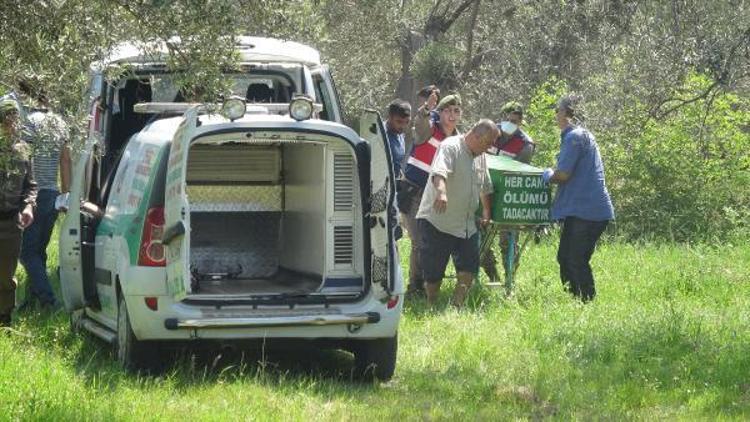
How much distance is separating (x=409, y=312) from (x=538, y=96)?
8736 millimetres

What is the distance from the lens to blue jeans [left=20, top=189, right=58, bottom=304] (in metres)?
12.2

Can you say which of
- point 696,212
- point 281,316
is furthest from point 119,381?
point 696,212

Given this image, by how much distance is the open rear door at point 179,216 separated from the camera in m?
8.72

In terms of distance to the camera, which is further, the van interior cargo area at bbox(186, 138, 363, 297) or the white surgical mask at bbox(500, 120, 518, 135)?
the white surgical mask at bbox(500, 120, 518, 135)

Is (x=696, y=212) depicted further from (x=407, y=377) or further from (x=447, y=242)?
(x=407, y=377)

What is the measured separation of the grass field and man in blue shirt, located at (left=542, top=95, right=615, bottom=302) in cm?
27

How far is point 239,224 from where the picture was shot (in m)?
10.9

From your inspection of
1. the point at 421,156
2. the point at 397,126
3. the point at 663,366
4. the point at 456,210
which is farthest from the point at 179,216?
the point at 397,126

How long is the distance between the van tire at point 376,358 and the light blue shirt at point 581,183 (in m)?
3.61

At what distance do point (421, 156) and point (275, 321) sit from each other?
474 cm

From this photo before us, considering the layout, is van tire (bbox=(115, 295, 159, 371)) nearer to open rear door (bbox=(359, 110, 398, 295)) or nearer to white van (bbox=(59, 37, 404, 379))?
white van (bbox=(59, 37, 404, 379))

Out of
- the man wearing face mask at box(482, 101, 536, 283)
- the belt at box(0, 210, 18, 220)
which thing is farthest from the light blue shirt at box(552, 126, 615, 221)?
the belt at box(0, 210, 18, 220)

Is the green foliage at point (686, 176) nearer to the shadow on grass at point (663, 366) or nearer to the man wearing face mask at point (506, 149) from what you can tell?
the man wearing face mask at point (506, 149)

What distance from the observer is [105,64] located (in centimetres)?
901
